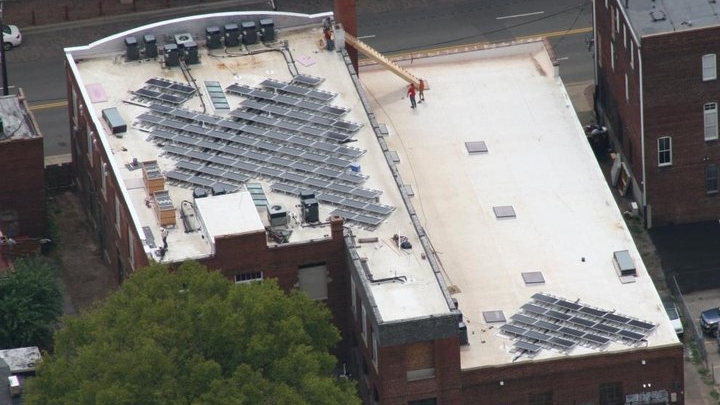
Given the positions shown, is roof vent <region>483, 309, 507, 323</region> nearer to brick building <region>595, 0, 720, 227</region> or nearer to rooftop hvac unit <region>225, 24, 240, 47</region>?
brick building <region>595, 0, 720, 227</region>

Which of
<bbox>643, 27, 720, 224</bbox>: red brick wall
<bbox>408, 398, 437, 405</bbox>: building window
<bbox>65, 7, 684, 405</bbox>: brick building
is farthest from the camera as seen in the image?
<bbox>643, 27, 720, 224</bbox>: red brick wall

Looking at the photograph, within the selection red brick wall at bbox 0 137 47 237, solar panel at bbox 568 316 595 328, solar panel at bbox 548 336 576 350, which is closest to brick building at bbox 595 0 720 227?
solar panel at bbox 568 316 595 328

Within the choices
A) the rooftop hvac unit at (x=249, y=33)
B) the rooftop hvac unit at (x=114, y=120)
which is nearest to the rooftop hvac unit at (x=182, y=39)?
the rooftop hvac unit at (x=249, y=33)

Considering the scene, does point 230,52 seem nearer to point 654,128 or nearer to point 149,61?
point 149,61

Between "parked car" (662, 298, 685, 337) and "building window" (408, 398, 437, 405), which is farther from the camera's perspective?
"parked car" (662, 298, 685, 337)

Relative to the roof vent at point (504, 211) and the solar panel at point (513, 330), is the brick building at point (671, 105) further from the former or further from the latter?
the solar panel at point (513, 330)

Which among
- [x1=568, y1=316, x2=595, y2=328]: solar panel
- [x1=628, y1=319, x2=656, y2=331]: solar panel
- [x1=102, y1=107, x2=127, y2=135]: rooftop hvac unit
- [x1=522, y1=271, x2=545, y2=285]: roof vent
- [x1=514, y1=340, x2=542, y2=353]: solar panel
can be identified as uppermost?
[x1=102, y1=107, x2=127, y2=135]: rooftop hvac unit

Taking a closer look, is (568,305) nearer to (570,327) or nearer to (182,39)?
(570,327)
